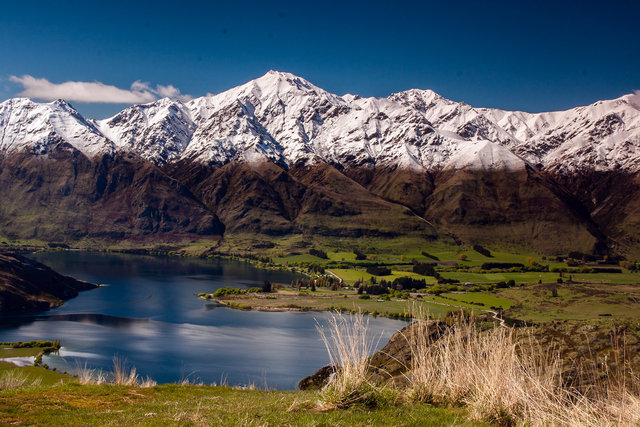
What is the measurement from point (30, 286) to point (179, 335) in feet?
182

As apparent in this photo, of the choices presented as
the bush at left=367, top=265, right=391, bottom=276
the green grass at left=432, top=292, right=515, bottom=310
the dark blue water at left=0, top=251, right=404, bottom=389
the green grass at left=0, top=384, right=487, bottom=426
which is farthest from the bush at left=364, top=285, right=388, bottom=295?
the green grass at left=0, top=384, right=487, bottom=426

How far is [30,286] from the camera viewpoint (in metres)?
129

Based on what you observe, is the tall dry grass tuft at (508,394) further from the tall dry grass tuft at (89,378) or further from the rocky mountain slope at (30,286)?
the rocky mountain slope at (30,286)

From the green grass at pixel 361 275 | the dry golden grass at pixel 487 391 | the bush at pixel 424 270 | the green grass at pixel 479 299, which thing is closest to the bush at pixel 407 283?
the green grass at pixel 361 275

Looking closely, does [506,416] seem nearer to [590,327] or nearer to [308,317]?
[590,327]

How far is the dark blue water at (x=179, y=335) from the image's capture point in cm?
7212

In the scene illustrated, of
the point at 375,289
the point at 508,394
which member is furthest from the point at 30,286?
the point at 508,394

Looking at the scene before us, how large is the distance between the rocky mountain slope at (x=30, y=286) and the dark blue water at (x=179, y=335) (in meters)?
4.22

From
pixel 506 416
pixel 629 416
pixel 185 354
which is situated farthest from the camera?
pixel 185 354

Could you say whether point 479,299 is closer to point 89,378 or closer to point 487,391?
point 89,378

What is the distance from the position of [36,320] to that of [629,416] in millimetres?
117118

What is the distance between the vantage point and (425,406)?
1731 cm

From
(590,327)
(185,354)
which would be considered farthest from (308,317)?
(590,327)

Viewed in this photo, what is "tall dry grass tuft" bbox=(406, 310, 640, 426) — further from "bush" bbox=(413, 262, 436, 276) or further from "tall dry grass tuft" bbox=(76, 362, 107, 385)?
"bush" bbox=(413, 262, 436, 276)
